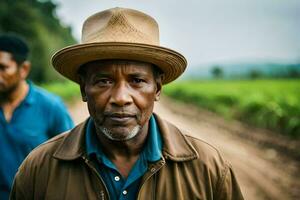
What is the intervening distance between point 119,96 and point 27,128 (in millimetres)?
1603

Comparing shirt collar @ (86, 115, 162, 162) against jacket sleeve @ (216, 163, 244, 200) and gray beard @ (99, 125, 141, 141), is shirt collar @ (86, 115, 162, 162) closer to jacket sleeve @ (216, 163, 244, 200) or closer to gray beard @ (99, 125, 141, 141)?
gray beard @ (99, 125, 141, 141)

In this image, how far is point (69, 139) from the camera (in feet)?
8.05

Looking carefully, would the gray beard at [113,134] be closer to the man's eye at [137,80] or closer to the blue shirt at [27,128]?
the man's eye at [137,80]

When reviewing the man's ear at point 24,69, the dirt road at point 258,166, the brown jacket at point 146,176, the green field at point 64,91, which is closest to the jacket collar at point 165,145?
the brown jacket at point 146,176

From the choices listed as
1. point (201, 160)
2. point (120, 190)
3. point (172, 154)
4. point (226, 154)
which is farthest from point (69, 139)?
point (226, 154)

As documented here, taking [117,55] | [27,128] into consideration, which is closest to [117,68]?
[117,55]

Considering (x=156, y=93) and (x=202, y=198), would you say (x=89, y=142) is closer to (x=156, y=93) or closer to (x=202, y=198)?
(x=156, y=93)

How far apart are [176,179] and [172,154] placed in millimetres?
164

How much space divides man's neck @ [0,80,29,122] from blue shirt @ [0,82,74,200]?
0.05m

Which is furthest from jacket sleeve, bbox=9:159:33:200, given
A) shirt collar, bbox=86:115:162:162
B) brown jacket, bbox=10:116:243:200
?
shirt collar, bbox=86:115:162:162

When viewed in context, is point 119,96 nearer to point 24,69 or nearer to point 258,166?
point 24,69

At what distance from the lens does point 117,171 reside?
88.3 inches

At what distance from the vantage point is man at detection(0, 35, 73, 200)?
3.42m

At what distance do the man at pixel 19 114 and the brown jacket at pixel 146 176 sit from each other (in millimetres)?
1112
